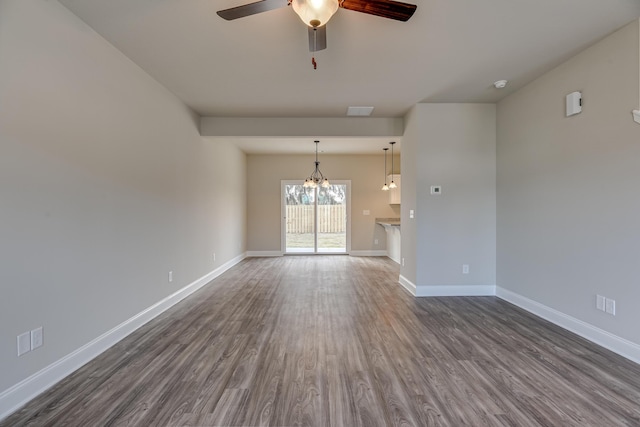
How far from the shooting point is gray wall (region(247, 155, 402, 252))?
7402 millimetres

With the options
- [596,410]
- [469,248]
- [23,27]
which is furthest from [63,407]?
[469,248]

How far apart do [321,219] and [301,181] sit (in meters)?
1.15

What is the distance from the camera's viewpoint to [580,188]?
2662 millimetres

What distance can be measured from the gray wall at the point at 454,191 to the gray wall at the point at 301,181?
3.50m

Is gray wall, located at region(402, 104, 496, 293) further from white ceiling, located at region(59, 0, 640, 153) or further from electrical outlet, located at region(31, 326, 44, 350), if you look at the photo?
electrical outlet, located at region(31, 326, 44, 350)

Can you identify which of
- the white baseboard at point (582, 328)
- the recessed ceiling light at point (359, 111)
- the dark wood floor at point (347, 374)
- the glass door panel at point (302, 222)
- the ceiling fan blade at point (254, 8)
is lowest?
the dark wood floor at point (347, 374)

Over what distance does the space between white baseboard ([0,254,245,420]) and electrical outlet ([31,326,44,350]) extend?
180 mm

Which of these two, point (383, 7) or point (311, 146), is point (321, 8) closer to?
point (383, 7)

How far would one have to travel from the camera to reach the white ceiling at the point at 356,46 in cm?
205

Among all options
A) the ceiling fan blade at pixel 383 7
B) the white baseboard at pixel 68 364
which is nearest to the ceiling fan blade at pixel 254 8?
the ceiling fan blade at pixel 383 7

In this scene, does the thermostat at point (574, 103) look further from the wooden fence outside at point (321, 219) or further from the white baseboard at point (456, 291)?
the wooden fence outside at point (321, 219)

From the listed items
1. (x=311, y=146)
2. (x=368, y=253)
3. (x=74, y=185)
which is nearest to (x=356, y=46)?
(x=74, y=185)

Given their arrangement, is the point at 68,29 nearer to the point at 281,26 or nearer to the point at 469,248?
the point at 281,26

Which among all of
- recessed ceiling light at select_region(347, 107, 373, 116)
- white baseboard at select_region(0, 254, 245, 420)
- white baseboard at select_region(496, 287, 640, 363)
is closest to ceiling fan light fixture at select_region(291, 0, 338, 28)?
recessed ceiling light at select_region(347, 107, 373, 116)
